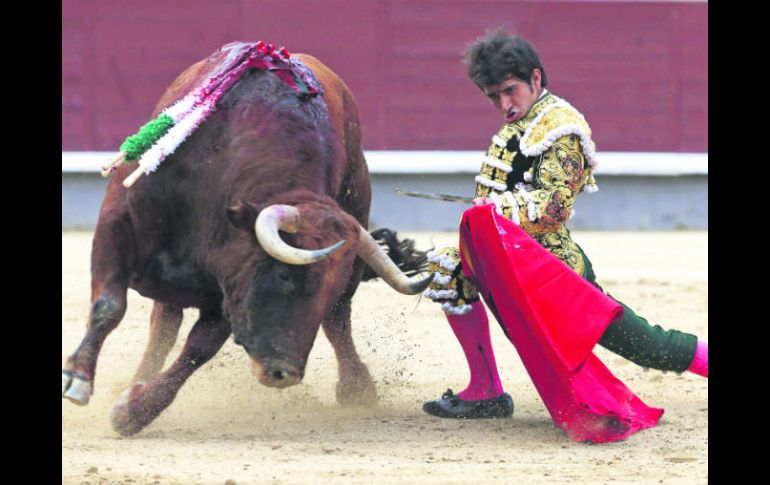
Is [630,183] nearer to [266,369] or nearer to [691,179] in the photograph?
[691,179]

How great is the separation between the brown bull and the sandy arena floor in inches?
8.9

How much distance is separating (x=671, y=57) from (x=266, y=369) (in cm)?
723

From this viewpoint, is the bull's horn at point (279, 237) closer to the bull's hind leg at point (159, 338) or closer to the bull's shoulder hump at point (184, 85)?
the bull's shoulder hump at point (184, 85)

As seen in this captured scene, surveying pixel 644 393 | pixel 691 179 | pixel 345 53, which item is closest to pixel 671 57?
pixel 691 179

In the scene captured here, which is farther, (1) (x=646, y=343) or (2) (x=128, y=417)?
(1) (x=646, y=343)

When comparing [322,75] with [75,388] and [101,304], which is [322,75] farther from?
[75,388]

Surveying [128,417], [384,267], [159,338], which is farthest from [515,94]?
[159,338]

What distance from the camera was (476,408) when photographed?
3959 millimetres

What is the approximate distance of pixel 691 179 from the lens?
9.70 m

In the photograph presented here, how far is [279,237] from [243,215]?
6.0 inches

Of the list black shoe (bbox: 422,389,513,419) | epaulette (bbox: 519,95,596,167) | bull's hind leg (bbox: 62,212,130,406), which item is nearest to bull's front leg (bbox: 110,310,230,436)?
bull's hind leg (bbox: 62,212,130,406)

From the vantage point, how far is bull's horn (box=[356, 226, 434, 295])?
3547 millimetres

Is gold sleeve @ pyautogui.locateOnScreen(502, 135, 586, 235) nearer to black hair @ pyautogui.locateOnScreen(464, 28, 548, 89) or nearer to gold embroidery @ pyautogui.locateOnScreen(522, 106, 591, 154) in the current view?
gold embroidery @ pyautogui.locateOnScreen(522, 106, 591, 154)

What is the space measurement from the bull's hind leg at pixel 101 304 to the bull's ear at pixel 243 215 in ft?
1.61
